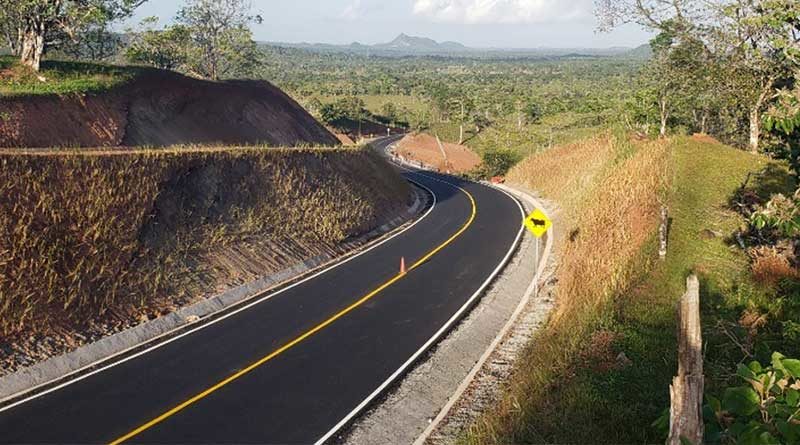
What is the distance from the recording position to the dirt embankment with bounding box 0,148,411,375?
683 inches

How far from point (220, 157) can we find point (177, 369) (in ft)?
42.3

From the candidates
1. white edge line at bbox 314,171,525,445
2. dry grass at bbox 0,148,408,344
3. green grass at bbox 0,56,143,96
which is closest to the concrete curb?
dry grass at bbox 0,148,408,344

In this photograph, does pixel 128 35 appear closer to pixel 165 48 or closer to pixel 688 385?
pixel 165 48

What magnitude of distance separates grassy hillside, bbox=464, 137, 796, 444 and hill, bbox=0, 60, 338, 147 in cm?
2095

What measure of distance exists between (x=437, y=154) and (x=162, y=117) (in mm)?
57468

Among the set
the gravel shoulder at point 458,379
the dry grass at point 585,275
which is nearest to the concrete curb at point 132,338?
the gravel shoulder at point 458,379

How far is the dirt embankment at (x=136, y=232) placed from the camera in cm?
1736

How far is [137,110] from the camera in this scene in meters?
32.8

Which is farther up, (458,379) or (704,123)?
(704,123)

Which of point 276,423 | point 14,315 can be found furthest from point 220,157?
point 276,423

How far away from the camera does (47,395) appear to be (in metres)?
14.9

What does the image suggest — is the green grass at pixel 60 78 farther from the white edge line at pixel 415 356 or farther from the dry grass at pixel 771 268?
the dry grass at pixel 771 268

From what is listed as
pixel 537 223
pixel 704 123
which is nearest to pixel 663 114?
pixel 704 123

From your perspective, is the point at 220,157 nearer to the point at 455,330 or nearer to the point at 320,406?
the point at 455,330
